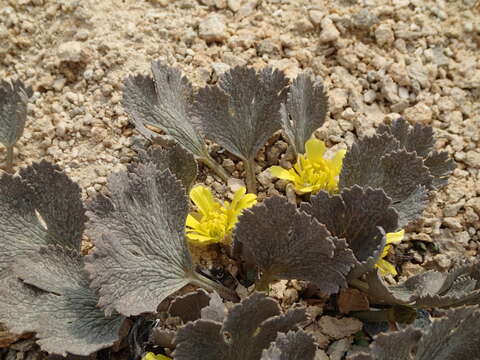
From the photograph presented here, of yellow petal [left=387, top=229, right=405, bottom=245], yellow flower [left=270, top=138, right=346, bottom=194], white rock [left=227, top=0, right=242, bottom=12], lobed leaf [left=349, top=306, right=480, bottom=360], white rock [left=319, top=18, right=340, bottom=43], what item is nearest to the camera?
lobed leaf [left=349, top=306, right=480, bottom=360]

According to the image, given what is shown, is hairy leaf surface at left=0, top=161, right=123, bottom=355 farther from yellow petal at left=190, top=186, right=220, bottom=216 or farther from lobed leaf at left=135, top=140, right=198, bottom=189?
yellow petal at left=190, top=186, right=220, bottom=216

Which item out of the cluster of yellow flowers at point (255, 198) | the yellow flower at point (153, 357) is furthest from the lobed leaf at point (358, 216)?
the yellow flower at point (153, 357)

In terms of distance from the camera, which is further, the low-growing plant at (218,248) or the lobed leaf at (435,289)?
the lobed leaf at (435,289)

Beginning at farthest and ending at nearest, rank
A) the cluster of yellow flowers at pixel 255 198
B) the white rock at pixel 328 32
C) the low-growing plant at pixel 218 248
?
the white rock at pixel 328 32
the cluster of yellow flowers at pixel 255 198
the low-growing plant at pixel 218 248

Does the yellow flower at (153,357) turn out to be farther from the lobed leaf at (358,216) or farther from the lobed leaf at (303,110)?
the lobed leaf at (303,110)

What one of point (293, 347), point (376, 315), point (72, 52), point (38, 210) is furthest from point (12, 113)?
point (376, 315)

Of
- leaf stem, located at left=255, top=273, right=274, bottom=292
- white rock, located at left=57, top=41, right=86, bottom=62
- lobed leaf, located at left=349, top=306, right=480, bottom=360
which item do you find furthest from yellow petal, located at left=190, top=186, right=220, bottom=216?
white rock, located at left=57, top=41, right=86, bottom=62
